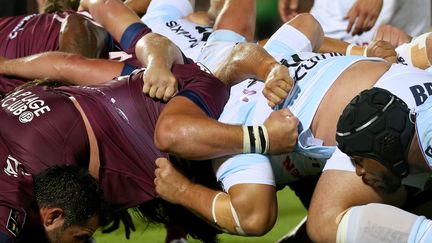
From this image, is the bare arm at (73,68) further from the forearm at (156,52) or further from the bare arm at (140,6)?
the bare arm at (140,6)

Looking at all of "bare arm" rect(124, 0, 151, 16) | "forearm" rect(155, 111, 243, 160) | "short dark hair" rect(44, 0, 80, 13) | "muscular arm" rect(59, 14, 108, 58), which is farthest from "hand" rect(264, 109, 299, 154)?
"short dark hair" rect(44, 0, 80, 13)

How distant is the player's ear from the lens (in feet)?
10.00

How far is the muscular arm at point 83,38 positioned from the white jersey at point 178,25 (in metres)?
0.36

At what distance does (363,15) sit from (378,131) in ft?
5.90

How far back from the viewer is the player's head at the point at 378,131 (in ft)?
9.65

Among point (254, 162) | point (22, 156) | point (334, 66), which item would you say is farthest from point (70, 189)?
point (334, 66)

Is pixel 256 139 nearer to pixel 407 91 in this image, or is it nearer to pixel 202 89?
pixel 202 89

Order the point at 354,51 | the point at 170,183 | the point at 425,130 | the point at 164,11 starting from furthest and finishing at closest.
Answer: the point at 164,11 < the point at 354,51 < the point at 170,183 < the point at 425,130

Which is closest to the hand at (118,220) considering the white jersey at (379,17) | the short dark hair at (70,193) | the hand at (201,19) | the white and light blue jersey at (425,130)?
the short dark hair at (70,193)

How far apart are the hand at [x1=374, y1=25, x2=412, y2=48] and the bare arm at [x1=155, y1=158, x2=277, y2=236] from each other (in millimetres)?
1227

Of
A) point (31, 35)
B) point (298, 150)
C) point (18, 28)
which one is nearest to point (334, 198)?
point (298, 150)

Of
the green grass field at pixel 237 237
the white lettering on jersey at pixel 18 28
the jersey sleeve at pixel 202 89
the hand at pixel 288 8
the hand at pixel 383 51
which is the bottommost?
the green grass field at pixel 237 237

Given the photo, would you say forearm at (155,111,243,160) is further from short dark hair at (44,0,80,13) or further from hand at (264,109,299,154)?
short dark hair at (44,0,80,13)

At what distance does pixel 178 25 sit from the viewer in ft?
14.5
